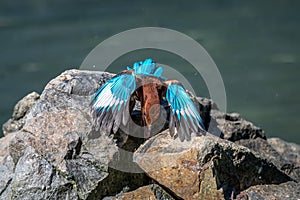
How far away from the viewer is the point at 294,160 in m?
4.56

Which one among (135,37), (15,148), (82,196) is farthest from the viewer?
(135,37)

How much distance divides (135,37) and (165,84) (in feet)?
17.1

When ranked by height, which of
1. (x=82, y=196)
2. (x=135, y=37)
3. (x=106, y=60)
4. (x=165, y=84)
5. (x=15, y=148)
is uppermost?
(x=135, y=37)

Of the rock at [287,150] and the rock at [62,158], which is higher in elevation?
the rock at [287,150]

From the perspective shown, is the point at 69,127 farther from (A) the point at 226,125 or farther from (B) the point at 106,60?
(B) the point at 106,60

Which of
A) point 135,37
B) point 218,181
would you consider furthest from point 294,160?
point 135,37

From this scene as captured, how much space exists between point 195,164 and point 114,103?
540 millimetres

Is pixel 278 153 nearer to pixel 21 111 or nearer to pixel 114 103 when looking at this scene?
pixel 114 103

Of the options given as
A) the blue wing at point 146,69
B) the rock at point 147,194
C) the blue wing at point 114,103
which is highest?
the blue wing at point 146,69

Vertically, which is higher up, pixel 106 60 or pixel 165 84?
pixel 106 60

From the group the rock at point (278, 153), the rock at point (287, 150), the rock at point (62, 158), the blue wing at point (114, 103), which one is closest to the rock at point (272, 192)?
the rock at point (278, 153)

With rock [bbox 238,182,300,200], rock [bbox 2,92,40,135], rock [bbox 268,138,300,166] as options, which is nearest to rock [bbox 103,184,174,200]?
rock [bbox 238,182,300,200]

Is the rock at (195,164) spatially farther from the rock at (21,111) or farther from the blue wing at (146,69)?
the rock at (21,111)

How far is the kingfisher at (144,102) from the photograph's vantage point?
3367 mm
